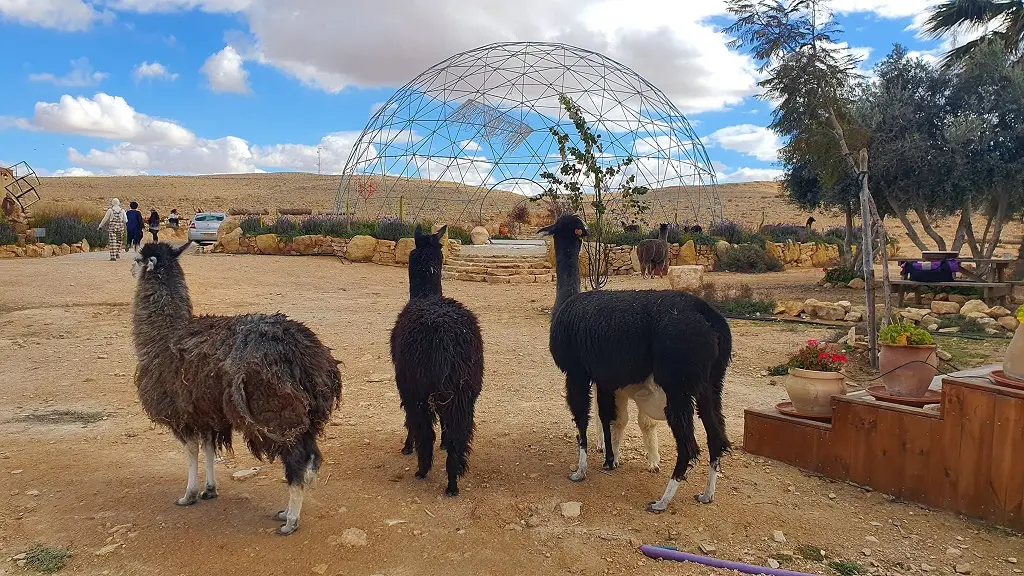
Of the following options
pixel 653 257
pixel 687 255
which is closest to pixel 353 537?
pixel 653 257

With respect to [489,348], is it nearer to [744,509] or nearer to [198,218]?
[744,509]

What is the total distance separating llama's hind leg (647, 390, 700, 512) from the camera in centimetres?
429

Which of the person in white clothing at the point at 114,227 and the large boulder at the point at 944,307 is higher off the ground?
the person in white clothing at the point at 114,227

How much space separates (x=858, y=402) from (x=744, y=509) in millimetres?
1267

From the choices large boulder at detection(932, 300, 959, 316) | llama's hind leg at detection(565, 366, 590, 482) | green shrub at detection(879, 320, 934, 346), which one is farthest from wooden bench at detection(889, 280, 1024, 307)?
llama's hind leg at detection(565, 366, 590, 482)

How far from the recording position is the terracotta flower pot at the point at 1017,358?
4.20 meters

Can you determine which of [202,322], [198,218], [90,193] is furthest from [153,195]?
[202,322]

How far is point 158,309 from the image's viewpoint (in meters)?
4.36

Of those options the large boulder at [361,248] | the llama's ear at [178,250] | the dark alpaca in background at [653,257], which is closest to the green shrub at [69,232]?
the large boulder at [361,248]

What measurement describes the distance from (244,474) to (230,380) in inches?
58.0

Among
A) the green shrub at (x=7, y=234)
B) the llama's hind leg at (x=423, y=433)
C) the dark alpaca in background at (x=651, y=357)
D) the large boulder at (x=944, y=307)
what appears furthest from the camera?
the green shrub at (x=7, y=234)

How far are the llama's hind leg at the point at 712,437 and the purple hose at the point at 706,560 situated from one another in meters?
0.82

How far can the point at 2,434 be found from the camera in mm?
5781

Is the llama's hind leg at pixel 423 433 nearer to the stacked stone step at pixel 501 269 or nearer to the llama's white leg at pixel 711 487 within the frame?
the llama's white leg at pixel 711 487
